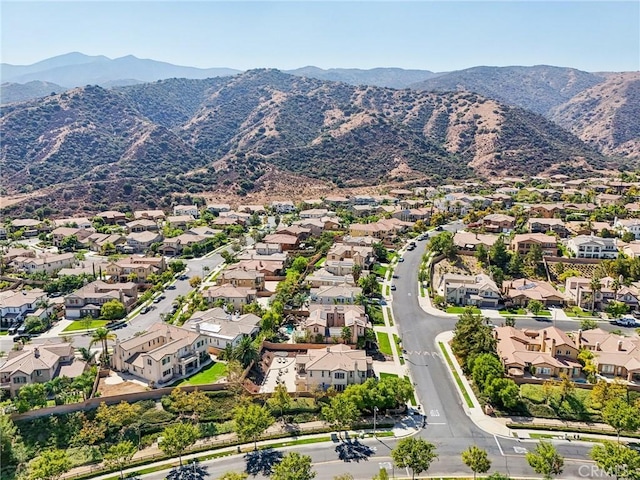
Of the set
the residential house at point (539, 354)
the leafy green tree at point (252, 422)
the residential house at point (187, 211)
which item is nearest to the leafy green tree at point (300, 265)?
the residential house at point (539, 354)

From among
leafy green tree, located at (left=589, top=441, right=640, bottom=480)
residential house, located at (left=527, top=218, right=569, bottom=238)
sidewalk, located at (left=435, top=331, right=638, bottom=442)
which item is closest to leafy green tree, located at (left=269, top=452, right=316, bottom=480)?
sidewalk, located at (left=435, top=331, right=638, bottom=442)

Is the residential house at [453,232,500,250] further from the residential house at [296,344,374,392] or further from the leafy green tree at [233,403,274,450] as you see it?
the leafy green tree at [233,403,274,450]

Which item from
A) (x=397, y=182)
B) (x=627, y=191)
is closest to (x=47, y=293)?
(x=397, y=182)

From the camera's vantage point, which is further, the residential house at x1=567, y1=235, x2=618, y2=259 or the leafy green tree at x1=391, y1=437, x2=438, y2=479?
the residential house at x1=567, y1=235, x2=618, y2=259

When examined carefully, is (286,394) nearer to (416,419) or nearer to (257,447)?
(257,447)

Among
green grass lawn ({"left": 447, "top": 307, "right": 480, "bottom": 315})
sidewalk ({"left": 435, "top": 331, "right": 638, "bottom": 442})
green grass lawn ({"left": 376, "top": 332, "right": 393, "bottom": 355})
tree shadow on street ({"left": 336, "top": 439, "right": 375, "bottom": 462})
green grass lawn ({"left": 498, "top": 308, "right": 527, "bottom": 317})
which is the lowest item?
tree shadow on street ({"left": 336, "top": 439, "right": 375, "bottom": 462})

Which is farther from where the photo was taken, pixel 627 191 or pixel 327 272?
pixel 627 191

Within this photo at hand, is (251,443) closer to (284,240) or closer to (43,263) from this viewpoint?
(284,240)

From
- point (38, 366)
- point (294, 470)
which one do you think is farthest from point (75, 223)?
point (294, 470)
